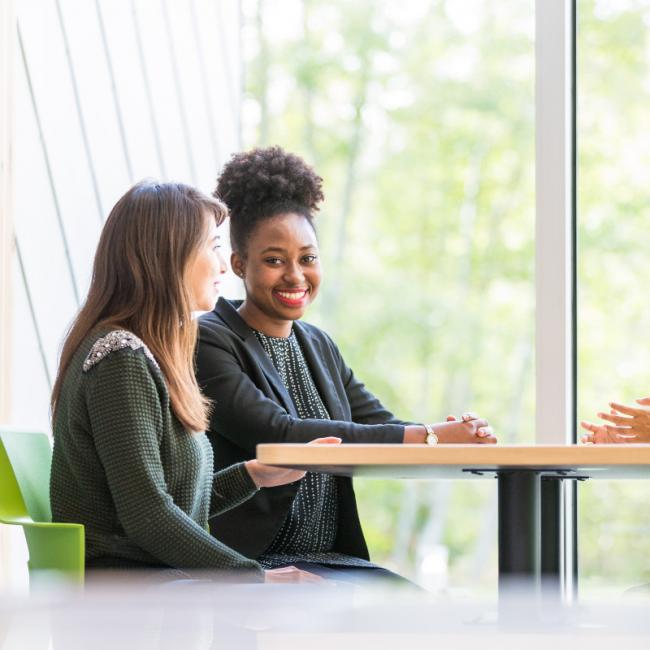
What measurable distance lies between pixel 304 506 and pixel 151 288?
639mm

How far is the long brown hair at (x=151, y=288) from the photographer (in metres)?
1.49

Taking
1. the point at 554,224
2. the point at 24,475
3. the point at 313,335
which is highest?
the point at 554,224

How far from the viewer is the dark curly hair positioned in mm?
2156

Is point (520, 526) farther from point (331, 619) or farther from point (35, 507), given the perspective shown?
point (331, 619)

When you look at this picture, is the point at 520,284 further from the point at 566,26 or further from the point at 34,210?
the point at 34,210

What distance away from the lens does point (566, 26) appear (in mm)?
2551

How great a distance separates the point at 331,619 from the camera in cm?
63

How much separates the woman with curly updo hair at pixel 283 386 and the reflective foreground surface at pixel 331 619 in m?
1.20

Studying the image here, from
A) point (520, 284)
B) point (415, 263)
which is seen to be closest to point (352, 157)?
point (415, 263)

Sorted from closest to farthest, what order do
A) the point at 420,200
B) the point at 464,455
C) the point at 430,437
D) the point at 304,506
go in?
the point at 464,455
the point at 430,437
the point at 304,506
the point at 420,200

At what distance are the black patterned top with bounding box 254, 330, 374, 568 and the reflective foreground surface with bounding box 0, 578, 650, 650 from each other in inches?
49.2

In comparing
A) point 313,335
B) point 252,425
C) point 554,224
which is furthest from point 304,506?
point 554,224

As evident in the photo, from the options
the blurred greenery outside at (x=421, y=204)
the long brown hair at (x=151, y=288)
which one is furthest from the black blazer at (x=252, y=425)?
the blurred greenery outside at (x=421, y=204)

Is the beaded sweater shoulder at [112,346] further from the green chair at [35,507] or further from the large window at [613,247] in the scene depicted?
the large window at [613,247]
